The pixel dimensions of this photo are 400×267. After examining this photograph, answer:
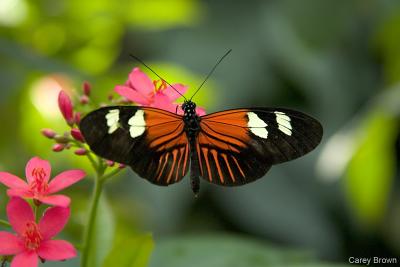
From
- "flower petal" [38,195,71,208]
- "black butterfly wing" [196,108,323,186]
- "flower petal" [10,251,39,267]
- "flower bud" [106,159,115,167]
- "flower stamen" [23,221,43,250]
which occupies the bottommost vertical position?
"flower petal" [10,251,39,267]

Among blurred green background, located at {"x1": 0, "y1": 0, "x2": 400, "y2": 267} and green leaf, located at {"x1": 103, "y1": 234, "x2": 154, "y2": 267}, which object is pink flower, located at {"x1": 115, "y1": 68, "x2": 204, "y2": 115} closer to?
green leaf, located at {"x1": 103, "y1": 234, "x2": 154, "y2": 267}

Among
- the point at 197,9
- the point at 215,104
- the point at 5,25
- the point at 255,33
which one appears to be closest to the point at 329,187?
the point at 215,104

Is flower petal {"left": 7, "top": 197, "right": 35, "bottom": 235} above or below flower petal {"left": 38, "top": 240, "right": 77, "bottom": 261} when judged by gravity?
above

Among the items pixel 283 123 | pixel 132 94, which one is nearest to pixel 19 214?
pixel 132 94

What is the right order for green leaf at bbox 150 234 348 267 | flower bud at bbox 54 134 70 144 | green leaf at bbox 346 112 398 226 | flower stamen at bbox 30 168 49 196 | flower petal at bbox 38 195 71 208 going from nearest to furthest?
flower petal at bbox 38 195 71 208, flower stamen at bbox 30 168 49 196, flower bud at bbox 54 134 70 144, green leaf at bbox 150 234 348 267, green leaf at bbox 346 112 398 226

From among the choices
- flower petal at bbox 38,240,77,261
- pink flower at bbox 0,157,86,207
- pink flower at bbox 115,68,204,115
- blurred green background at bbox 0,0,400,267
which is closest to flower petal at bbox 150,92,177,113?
pink flower at bbox 115,68,204,115

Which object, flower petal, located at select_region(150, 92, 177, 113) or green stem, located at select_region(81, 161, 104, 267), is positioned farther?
flower petal, located at select_region(150, 92, 177, 113)

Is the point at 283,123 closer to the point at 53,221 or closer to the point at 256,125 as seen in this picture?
the point at 256,125

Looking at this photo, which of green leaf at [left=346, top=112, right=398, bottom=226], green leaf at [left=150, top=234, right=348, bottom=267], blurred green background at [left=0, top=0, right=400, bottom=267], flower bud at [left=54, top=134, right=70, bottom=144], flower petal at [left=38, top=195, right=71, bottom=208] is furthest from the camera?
blurred green background at [left=0, top=0, right=400, bottom=267]

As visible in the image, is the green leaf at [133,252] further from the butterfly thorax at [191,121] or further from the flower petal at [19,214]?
the butterfly thorax at [191,121]
